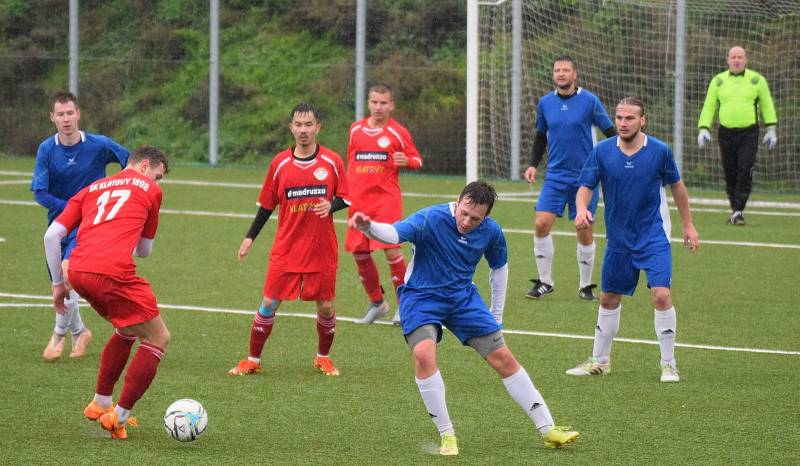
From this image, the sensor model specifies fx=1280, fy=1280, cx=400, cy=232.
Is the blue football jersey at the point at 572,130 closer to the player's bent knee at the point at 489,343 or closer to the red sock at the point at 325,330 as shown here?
the red sock at the point at 325,330

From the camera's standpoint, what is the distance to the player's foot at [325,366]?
861 cm

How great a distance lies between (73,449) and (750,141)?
1224 centimetres

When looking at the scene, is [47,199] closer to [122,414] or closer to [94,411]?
[94,411]

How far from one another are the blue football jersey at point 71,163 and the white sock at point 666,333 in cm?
380

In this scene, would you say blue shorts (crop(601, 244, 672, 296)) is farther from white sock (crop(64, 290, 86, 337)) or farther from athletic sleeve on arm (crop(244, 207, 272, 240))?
white sock (crop(64, 290, 86, 337))

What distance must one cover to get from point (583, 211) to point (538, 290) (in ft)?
11.9

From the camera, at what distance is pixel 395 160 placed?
1056 centimetres

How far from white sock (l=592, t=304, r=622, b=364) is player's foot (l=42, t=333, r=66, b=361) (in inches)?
147

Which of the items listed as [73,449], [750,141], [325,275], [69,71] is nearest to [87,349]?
[325,275]

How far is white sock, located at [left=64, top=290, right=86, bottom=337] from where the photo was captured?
9.02 m

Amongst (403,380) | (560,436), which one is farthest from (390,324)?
(560,436)

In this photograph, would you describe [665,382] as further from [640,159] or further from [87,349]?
[87,349]

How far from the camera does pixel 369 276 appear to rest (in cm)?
1066

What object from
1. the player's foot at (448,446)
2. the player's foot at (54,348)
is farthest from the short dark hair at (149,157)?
the player's foot at (54,348)
